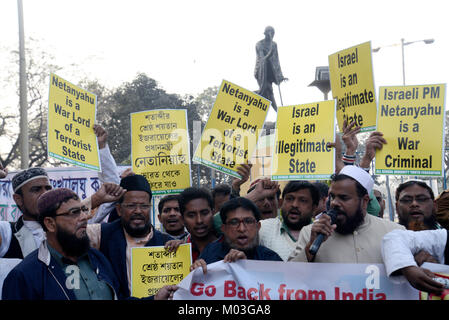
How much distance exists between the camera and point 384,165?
4.44m

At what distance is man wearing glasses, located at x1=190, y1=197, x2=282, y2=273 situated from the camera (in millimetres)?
3721

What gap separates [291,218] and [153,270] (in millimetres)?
1220

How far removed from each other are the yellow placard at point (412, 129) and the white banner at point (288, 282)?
1.25 m

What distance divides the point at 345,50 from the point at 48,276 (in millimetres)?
3337

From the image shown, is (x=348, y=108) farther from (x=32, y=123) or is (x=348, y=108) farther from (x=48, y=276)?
(x=32, y=123)

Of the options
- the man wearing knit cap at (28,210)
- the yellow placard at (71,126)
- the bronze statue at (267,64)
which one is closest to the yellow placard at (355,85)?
the man wearing knit cap at (28,210)

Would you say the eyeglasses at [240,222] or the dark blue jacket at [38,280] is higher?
the eyeglasses at [240,222]

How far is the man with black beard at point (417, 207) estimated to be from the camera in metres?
4.31

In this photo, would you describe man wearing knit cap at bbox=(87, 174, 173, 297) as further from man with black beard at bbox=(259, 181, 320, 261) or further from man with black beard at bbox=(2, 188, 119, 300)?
man with black beard at bbox=(259, 181, 320, 261)

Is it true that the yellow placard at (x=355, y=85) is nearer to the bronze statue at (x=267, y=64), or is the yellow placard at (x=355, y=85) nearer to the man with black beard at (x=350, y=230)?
the man with black beard at (x=350, y=230)

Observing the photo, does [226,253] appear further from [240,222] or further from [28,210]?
[28,210]

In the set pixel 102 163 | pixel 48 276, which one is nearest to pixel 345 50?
pixel 102 163

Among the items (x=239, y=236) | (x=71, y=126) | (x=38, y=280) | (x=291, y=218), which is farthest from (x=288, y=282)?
(x=71, y=126)
